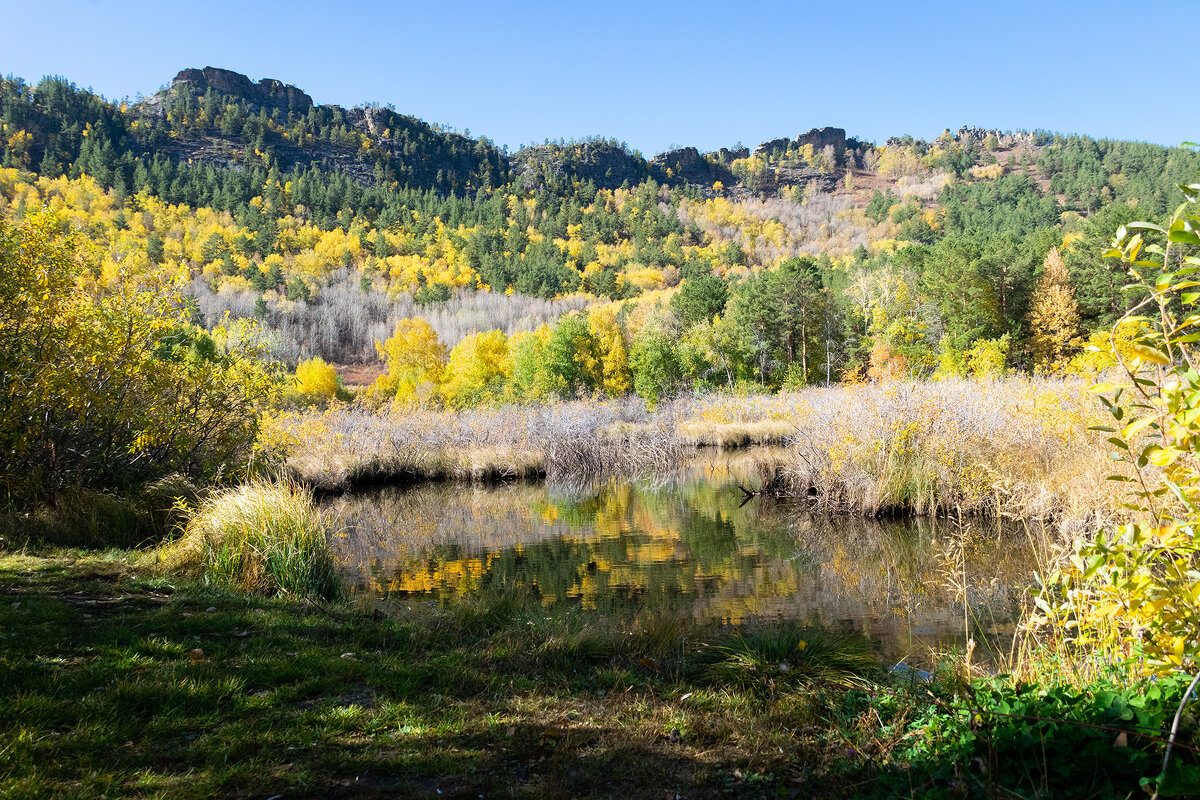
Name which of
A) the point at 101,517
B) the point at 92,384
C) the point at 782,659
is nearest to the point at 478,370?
the point at 92,384

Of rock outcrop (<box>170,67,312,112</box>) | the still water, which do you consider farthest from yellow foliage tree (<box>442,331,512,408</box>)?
rock outcrop (<box>170,67,312,112</box>)

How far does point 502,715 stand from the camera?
12.4ft

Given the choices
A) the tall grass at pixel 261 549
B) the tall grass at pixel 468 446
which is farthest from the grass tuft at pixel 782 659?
the tall grass at pixel 468 446

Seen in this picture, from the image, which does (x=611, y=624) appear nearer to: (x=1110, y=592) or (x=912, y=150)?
(x=1110, y=592)

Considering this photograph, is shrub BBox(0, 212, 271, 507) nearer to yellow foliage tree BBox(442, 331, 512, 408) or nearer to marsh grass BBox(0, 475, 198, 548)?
marsh grass BBox(0, 475, 198, 548)

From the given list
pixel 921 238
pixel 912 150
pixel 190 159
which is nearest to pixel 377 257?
pixel 190 159

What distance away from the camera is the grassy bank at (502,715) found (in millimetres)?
2719

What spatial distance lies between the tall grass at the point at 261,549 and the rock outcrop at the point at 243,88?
153082mm

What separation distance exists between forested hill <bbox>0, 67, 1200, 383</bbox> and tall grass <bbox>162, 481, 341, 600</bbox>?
15.4ft

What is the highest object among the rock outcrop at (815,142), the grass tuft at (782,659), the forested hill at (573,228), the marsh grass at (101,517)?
the rock outcrop at (815,142)

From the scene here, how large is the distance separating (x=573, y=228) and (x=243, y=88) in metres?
84.4

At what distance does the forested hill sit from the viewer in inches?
1716

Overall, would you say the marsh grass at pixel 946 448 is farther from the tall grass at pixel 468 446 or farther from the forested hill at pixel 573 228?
the forested hill at pixel 573 228

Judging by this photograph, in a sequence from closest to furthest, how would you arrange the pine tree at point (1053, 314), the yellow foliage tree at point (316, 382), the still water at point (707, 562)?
the still water at point (707, 562) < the pine tree at point (1053, 314) < the yellow foliage tree at point (316, 382)
